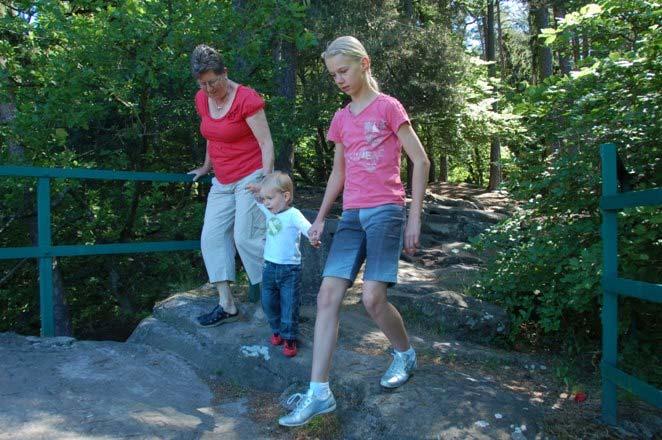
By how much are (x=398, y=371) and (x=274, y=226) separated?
45.5 inches

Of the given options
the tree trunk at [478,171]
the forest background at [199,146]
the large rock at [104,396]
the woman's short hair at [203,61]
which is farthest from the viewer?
the tree trunk at [478,171]

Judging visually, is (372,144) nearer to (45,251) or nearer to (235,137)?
(235,137)

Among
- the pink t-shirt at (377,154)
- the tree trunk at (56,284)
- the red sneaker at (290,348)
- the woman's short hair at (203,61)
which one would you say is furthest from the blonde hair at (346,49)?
the tree trunk at (56,284)

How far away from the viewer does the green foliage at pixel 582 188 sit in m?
4.13

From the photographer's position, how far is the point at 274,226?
373 cm

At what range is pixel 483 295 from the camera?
577 cm

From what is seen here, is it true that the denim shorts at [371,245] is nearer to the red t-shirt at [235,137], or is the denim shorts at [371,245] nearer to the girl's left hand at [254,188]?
the girl's left hand at [254,188]

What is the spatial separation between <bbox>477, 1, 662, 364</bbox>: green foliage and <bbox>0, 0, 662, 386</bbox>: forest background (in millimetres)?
16

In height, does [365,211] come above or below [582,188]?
below

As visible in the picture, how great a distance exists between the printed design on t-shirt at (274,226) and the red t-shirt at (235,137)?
23.5 inches

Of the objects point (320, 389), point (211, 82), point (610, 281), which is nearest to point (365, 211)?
point (320, 389)

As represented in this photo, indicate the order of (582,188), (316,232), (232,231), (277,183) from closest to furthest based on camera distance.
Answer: (316,232)
(277,183)
(232,231)
(582,188)

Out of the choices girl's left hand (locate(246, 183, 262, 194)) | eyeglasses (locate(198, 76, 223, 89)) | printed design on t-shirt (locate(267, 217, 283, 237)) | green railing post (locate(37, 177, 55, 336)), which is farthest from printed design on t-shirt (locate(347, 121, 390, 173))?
green railing post (locate(37, 177, 55, 336))

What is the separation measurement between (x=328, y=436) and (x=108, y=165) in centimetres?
446
